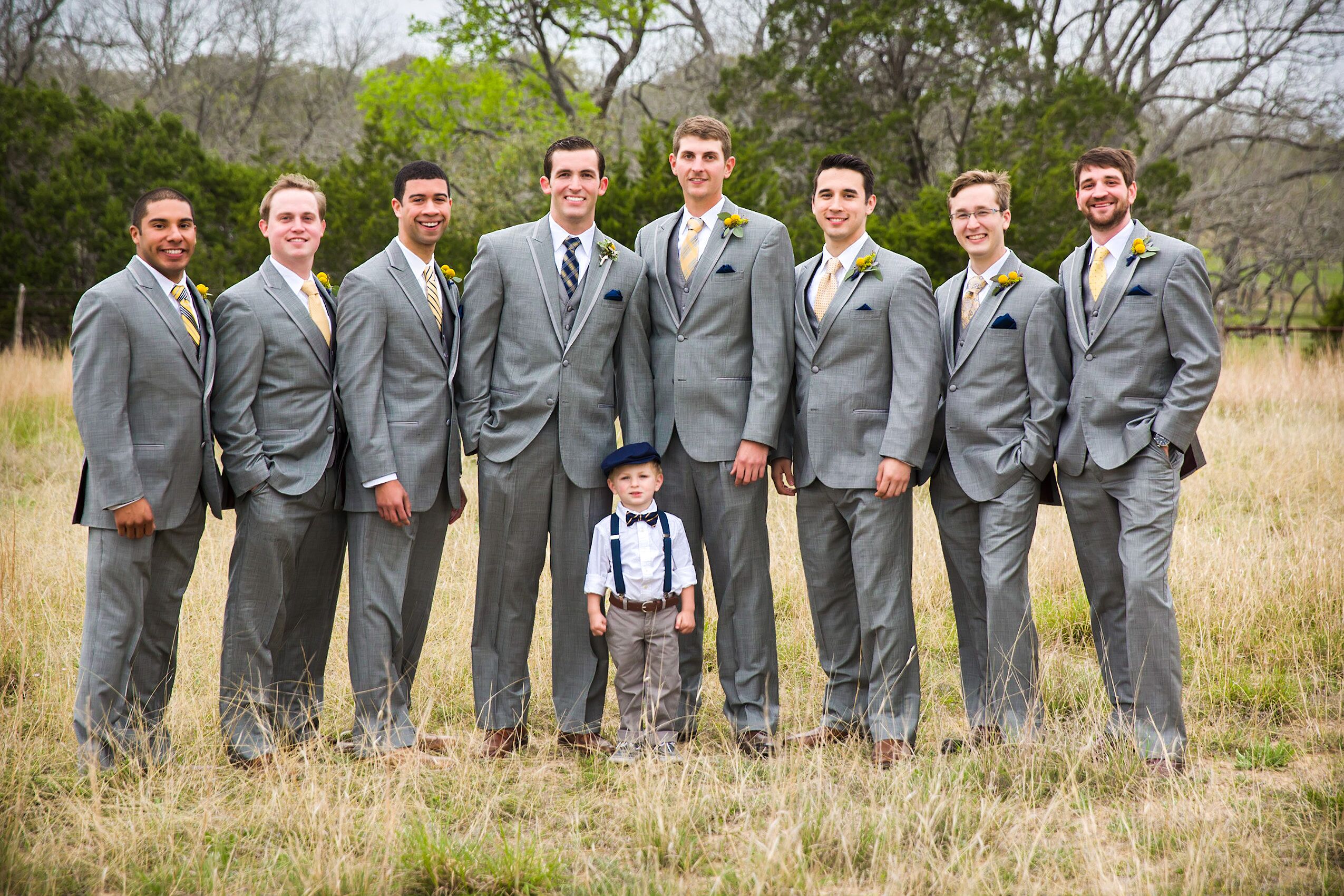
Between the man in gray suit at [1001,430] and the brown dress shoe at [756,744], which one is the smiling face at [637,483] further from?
the man in gray suit at [1001,430]

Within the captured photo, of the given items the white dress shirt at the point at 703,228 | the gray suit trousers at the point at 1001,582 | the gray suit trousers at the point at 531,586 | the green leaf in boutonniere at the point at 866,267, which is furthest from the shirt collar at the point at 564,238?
the gray suit trousers at the point at 1001,582

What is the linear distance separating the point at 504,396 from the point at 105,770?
210cm

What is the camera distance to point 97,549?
401 centimetres

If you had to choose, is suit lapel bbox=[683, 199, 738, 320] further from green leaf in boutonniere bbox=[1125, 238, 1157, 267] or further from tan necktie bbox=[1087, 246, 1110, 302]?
green leaf in boutonniere bbox=[1125, 238, 1157, 267]

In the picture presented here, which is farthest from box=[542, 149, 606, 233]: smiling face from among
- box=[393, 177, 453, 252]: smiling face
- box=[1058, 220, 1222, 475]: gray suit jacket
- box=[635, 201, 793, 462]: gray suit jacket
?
box=[1058, 220, 1222, 475]: gray suit jacket

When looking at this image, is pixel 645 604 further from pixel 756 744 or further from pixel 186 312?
pixel 186 312

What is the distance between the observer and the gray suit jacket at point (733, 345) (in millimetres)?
4480

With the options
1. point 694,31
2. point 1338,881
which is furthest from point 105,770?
point 694,31

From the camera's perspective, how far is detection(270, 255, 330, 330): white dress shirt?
439 cm

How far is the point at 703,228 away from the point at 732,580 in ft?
5.12

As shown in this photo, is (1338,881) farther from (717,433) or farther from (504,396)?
(504,396)

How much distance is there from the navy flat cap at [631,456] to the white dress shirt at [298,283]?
52.5 inches

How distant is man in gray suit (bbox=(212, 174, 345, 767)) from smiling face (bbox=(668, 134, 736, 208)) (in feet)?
5.23

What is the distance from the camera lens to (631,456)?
4316mm
